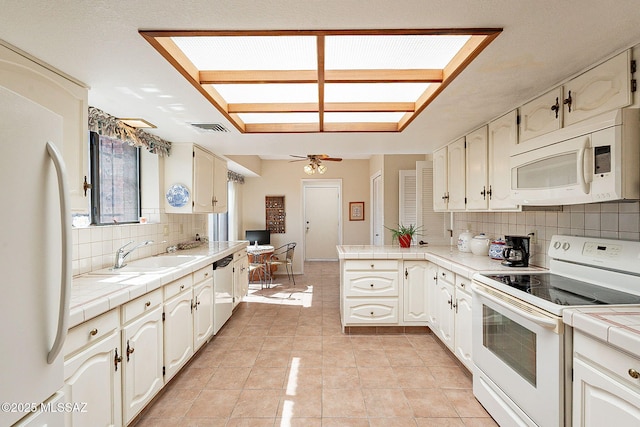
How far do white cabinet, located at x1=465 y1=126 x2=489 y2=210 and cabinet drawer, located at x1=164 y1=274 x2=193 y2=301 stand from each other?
2541 millimetres

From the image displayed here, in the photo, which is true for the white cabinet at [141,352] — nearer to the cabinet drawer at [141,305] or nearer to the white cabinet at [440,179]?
the cabinet drawer at [141,305]

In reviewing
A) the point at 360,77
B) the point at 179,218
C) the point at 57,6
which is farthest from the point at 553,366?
the point at 179,218

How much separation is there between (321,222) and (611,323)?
6.41m

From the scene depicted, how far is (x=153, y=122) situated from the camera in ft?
7.97

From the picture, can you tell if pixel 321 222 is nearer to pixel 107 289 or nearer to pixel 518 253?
pixel 518 253

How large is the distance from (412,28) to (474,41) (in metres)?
0.35

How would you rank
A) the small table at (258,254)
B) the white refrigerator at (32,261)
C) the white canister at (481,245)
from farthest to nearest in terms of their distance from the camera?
the small table at (258,254) < the white canister at (481,245) < the white refrigerator at (32,261)

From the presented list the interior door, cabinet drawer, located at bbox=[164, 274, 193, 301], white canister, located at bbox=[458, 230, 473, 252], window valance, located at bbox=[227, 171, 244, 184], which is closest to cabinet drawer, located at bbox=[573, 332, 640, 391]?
white canister, located at bbox=[458, 230, 473, 252]

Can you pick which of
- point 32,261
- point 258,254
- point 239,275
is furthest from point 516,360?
point 258,254

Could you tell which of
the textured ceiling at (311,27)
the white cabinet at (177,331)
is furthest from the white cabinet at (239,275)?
the textured ceiling at (311,27)

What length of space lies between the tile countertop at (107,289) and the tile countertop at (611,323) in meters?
2.11

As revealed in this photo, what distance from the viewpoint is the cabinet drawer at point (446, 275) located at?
248 centimetres

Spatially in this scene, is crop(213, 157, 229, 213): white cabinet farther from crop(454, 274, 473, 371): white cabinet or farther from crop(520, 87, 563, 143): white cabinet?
crop(520, 87, 563, 143): white cabinet

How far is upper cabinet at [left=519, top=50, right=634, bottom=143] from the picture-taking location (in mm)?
1346
